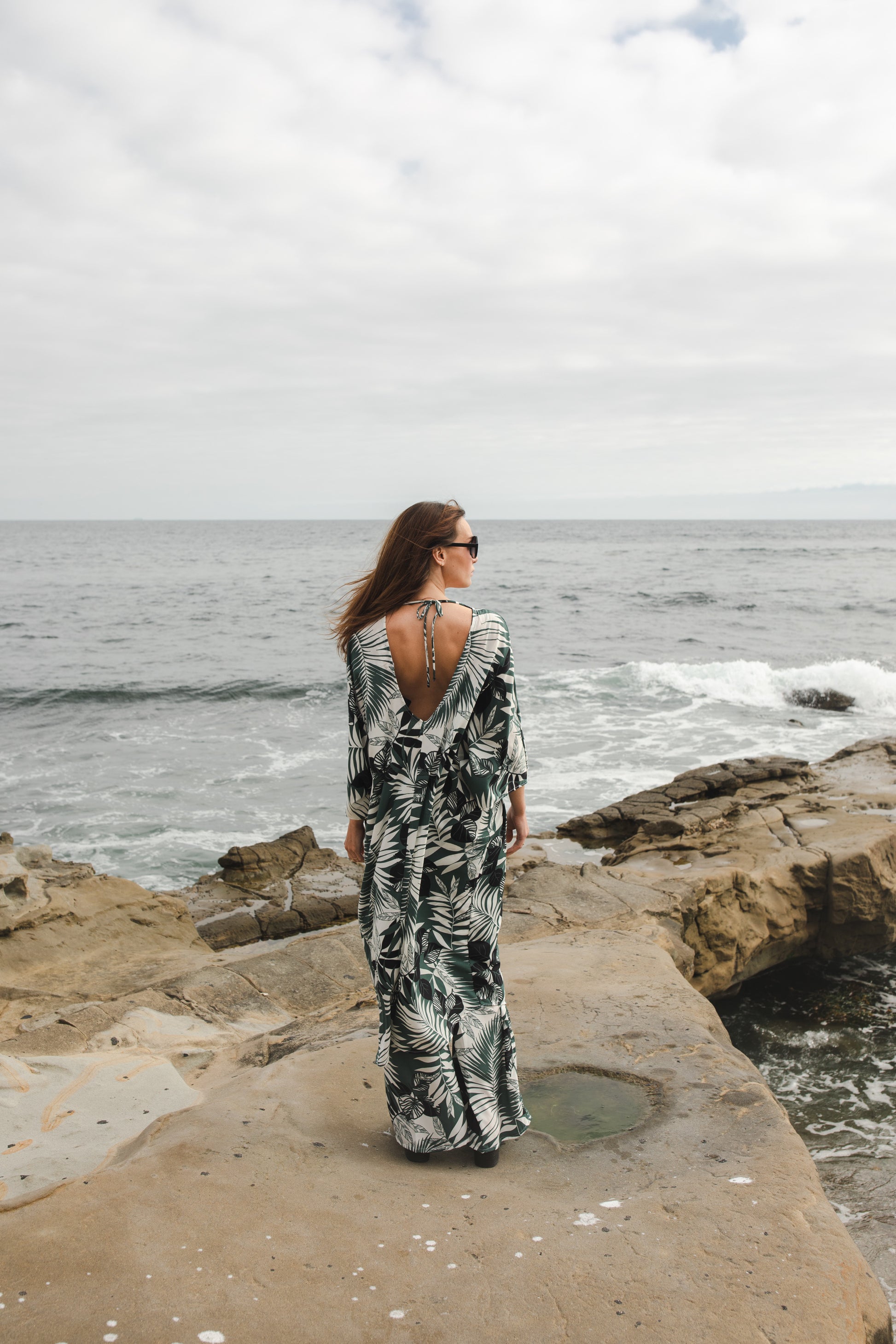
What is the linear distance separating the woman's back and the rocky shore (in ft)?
4.28

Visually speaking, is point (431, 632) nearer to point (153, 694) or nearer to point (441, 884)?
point (441, 884)

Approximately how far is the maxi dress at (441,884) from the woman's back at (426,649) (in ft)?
0.07

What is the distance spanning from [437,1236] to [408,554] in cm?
176

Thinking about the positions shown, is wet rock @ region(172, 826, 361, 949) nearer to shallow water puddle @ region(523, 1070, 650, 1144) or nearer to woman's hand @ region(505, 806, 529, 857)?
shallow water puddle @ region(523, 1070, 650, 1144)

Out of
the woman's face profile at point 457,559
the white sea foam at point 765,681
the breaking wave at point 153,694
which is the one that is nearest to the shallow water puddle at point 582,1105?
the woman's face profile at point 457,559

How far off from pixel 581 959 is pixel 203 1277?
2658 mm

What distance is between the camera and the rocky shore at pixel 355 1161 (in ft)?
6.07

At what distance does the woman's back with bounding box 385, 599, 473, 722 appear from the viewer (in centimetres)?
→ 259

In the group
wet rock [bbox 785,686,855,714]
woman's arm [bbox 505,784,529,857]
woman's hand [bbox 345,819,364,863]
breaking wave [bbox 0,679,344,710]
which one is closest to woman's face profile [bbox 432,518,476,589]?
woman's arm [bbox 505,784,529,857]

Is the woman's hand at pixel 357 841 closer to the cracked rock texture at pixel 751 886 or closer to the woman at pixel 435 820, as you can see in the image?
the woman at pixel 435 820

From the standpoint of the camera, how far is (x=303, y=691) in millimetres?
17438

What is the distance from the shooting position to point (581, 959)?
14.1 feet

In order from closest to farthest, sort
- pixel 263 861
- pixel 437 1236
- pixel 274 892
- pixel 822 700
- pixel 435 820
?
pixel 437 1236
pixel 435 820
pixel 274 892
pixel 263 861
pixel 822 700

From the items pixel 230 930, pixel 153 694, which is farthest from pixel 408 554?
pixel 153 694
